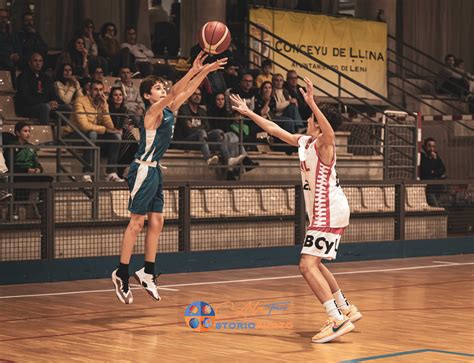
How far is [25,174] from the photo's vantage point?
13859mm

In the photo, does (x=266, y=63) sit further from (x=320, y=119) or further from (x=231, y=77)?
(x=320, y=119)

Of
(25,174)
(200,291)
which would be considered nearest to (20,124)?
(25,174)

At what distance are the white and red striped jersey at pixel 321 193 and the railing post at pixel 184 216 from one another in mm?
5547

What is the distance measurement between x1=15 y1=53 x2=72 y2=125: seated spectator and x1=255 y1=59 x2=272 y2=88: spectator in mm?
4599

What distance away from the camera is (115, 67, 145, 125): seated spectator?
17641 mm

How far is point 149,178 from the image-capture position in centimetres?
1084

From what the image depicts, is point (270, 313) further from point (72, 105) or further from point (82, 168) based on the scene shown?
point (72, 105)

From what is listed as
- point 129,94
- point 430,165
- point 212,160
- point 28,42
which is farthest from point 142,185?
point 430,165

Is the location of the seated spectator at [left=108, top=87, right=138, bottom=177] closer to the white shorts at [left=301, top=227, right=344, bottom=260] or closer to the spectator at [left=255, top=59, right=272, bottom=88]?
the spectator at [left=255, top=59, right=272, bottom=88]

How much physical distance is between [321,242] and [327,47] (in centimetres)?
1402

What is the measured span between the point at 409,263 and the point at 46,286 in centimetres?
611

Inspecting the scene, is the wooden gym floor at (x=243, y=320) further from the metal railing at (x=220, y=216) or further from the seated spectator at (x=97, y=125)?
the seated spectator at (x=97, y=125)

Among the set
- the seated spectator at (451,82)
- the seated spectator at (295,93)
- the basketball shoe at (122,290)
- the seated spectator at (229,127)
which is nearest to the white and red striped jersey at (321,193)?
the basketball shoe at (122,290)

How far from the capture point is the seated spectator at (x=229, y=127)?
57.6ft
